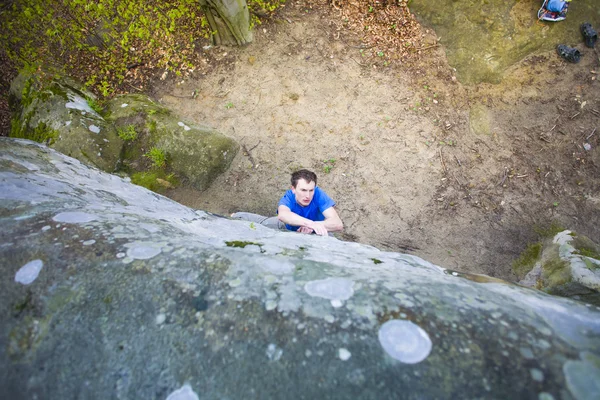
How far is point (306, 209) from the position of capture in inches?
160

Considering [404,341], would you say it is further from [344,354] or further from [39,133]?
[39,133]

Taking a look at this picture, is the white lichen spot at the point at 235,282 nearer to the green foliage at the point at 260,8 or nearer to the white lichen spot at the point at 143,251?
the white lichen spot at the point at 143,251

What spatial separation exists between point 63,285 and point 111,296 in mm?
235

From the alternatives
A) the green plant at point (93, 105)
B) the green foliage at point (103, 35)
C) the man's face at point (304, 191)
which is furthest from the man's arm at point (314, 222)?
the green foliage at point (103, 35)

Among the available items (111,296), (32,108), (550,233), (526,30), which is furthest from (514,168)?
(32,108)

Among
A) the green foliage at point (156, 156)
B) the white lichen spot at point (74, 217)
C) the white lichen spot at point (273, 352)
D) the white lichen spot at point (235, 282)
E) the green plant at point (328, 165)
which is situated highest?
the green plant at point (328, 165)

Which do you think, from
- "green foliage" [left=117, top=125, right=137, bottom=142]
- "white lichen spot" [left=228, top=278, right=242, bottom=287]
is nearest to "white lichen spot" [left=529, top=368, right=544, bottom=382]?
"white lichen spot" [left=228, top=278, right=242, bottom=287]

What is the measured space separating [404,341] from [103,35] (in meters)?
7.84

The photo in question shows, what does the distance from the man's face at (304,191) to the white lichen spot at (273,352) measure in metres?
2.53

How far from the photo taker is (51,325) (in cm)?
139

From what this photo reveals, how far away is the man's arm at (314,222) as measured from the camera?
3.36 meters

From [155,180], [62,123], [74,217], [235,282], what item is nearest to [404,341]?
[235,282]

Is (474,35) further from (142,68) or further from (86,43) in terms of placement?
(86,43)

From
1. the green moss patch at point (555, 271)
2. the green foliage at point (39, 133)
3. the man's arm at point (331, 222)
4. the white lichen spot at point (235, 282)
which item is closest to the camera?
the white lichen spot at point (235, 282)
